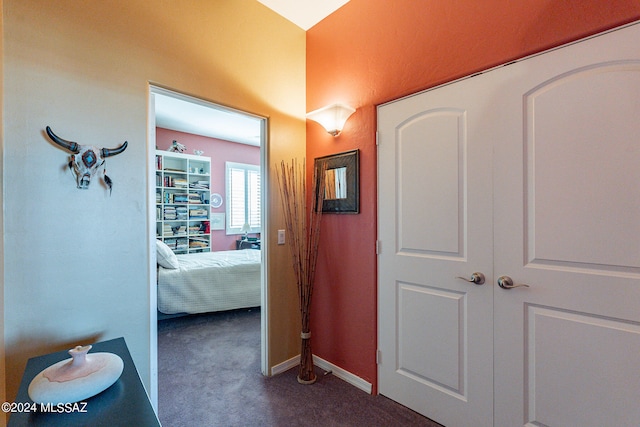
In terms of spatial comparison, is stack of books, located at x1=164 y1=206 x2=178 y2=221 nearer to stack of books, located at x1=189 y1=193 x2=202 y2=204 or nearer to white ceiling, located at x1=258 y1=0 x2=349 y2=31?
stack of books, located at x1=189 y1=193 x2=202 y2=204

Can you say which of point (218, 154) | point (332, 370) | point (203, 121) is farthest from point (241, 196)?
point (332, 370)

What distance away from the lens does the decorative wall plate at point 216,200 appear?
19.3ft

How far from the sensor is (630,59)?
3.86 ft

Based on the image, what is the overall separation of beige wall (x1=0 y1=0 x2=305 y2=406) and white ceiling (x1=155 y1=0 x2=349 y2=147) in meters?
0.29

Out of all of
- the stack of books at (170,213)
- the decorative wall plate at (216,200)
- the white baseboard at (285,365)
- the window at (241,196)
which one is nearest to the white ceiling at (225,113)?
the window at (241,196)

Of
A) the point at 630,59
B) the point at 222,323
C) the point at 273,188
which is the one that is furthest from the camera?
the point at 222,323

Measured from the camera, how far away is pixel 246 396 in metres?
2.03

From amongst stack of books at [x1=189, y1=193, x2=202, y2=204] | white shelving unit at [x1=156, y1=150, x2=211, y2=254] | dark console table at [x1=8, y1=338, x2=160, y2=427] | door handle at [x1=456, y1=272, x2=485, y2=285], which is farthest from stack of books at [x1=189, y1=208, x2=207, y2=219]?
door handle at [x1=456, y1=272, x2=485, y2=285]

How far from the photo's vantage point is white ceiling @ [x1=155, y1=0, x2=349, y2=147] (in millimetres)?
2227

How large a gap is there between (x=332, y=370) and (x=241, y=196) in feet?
15.4

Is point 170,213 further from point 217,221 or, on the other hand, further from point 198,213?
point 217,221

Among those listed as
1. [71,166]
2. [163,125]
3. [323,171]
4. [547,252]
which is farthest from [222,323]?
[163,125]

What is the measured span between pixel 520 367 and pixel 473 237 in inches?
26.5

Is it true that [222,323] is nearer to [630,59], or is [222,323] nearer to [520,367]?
[520,367]
